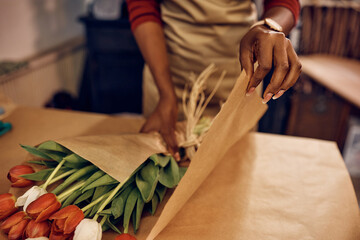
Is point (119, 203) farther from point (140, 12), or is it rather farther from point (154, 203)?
point (140, 12)

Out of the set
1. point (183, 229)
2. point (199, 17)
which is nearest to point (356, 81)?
point (199, 17)

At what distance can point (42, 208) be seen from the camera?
1.68ft

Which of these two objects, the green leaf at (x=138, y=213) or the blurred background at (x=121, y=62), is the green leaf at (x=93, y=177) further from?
the blurred background at (x=121, y=62)

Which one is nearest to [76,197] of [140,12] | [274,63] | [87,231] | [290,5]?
[87,231]

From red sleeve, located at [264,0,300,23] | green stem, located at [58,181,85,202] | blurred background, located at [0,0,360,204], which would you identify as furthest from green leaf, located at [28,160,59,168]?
blurred background, located at [0,0,360,204]

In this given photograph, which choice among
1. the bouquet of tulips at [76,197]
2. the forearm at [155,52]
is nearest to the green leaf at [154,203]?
the bouquet of tulips at [76,197]

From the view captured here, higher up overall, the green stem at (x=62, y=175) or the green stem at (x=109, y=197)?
the green stem at (x=62, y=175)

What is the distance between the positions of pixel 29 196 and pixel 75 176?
9 cm

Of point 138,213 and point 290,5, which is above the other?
point 290,5

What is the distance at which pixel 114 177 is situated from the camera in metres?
0.57

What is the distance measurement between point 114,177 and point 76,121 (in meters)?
0.48

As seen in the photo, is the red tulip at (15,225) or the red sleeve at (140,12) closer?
the red tulip at (15,225)

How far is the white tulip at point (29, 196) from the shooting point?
1.78 feet

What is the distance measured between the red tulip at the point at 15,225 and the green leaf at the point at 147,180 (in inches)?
8.2
